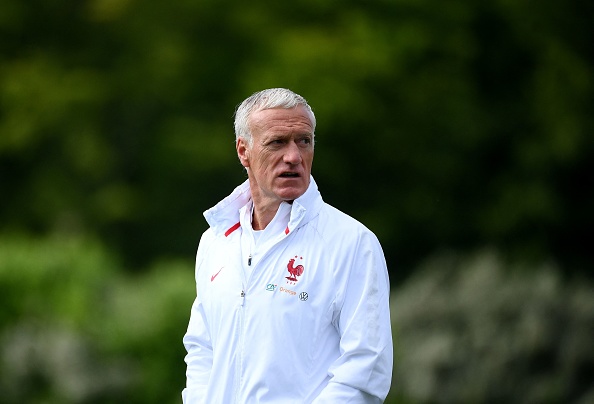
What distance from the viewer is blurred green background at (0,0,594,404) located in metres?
9.70

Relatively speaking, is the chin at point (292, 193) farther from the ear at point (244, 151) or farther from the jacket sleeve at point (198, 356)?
the jacket sleeve at point (198, 356)

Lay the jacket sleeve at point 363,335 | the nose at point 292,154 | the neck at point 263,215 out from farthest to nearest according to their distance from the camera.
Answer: the neck at point 263,215 < the nose at point 292,154 < the jacket sleeve at point 363,335

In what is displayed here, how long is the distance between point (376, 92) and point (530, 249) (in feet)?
10.4

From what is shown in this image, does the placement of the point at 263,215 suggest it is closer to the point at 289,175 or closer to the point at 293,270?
the point at 289,175

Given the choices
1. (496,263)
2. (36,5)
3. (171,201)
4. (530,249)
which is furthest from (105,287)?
(36,5)

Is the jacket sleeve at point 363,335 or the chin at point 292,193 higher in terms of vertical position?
the chin at point 292,193

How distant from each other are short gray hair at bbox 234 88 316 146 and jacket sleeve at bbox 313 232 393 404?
20.7 inches

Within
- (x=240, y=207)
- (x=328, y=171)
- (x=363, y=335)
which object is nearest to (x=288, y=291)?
(x=363, y=335)

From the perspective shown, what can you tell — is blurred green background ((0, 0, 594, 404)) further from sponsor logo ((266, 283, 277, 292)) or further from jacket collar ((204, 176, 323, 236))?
sponsor logo ((266, 283, 277, 292))

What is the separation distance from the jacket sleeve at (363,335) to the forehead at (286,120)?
443mm

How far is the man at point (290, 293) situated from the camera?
382 cm

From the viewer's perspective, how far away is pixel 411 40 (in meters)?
15.8

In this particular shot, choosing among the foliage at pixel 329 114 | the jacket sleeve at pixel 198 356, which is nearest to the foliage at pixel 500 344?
the foliage at pixel 329 114

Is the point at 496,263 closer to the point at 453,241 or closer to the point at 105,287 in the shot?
the point at 105,287
